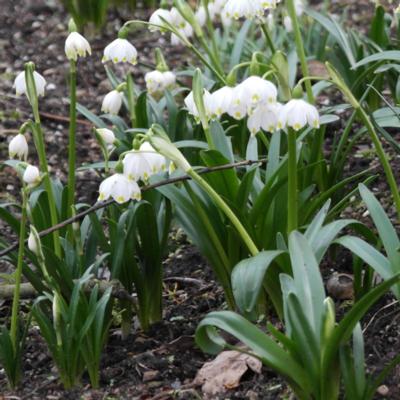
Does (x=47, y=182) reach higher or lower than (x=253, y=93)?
lower

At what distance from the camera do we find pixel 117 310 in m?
3.02

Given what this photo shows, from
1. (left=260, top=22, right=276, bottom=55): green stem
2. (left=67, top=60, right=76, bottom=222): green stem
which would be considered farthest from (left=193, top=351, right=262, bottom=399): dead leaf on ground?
(left=260, top=22, right=276, bottom=55): green stem

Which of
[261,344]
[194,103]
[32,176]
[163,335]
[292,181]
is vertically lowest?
[163,335]

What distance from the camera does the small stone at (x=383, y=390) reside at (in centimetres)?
229

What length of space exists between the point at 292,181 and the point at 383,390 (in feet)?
1.92

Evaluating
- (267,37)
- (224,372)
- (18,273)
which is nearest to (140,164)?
(18,273)

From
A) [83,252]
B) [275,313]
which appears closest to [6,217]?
[83,252]

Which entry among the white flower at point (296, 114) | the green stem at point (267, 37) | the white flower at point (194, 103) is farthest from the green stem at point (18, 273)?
the green stem at point (267, 37)

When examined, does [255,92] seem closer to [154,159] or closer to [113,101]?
[154,159]

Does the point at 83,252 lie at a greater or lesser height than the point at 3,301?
greater

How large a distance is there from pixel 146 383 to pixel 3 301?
0.76 m

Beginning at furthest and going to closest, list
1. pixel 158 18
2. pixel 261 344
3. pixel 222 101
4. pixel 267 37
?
pixel 267 37
pixel 158 18
pixel 222 101
pixel 261 344

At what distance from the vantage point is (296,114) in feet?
6.95

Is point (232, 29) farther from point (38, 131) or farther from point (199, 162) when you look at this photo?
point (38, 131)
